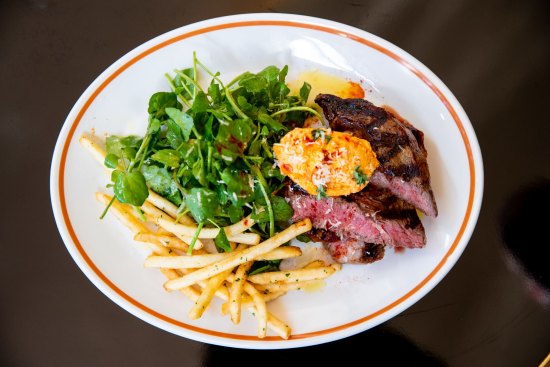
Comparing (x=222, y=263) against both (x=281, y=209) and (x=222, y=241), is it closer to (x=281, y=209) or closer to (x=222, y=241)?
(x=222, y=241)

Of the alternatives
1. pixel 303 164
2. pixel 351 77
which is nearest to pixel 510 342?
pixel 303 164

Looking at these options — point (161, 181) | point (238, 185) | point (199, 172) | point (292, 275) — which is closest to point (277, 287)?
point (292, 275)

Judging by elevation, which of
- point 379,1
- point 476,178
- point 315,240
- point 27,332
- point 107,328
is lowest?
point 27,332

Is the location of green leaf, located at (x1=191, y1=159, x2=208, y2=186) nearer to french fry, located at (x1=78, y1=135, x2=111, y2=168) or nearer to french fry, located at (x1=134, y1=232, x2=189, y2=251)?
french fry, located at (x1=134, y1=232, x2=189, y2=251)

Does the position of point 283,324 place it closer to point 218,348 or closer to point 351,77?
point 218,348

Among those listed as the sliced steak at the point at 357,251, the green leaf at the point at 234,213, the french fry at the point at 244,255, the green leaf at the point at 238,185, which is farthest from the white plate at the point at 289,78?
the green leaf at the point at 238,185

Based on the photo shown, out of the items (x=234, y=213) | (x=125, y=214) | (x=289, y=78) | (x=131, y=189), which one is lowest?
(x=125, y=214)
